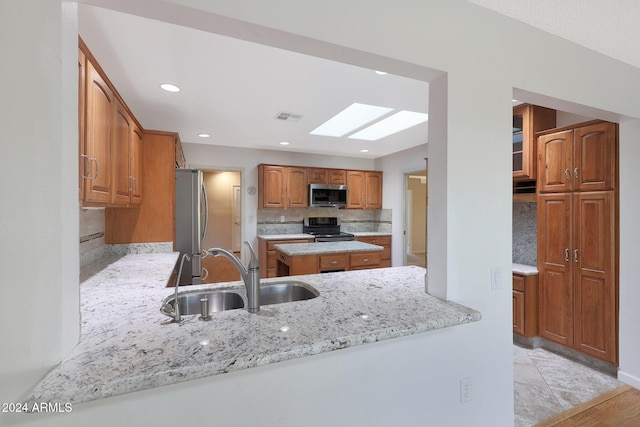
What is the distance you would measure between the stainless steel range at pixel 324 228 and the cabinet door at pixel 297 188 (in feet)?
1.36

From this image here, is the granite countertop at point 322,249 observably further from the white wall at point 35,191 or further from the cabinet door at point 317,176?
the white wall at point 35,191

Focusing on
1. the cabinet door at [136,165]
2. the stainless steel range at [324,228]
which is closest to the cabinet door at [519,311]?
the stainless steel range at [324,228]

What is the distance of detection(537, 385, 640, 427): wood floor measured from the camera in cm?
196

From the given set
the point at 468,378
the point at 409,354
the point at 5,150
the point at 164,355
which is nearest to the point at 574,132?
the point at 468,378

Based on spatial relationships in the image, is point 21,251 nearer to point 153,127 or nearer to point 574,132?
point 153,127

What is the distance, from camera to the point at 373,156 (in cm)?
600

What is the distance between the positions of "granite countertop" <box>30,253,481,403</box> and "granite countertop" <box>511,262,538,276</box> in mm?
1805

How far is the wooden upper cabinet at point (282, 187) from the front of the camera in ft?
16.7

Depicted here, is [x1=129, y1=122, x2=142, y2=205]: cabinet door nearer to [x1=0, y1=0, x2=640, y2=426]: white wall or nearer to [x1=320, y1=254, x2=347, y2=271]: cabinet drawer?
[x1=0, y1=0, x2=640, y2=426]: white wall

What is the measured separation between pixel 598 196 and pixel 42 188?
11.5ft

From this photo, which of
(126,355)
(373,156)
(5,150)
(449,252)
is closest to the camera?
(5,150)

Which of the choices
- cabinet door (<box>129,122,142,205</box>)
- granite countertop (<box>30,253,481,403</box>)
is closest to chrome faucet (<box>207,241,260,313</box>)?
granite countertop (<box>30,253,481,403</box>)

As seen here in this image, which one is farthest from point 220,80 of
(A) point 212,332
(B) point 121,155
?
(A) point 212,332

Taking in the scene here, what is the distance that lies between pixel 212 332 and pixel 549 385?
2.72 metres
